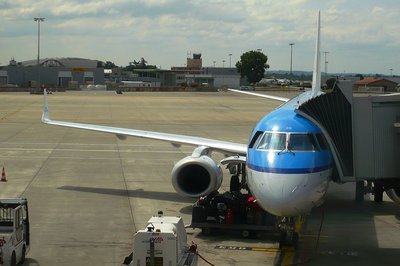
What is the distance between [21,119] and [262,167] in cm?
4721

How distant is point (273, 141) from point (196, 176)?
251 inches

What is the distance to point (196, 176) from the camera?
19.1m

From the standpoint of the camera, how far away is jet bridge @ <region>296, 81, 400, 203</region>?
13.9m

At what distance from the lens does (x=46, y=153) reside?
108 feet

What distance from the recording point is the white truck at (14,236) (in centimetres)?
1280

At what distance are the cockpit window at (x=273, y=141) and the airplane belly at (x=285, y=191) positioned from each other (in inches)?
26.1

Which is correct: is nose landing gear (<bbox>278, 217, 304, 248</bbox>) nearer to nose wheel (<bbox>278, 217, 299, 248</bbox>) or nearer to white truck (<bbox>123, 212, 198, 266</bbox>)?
nose wheel (<bbox>278, 217, 299, 248</bbox>)

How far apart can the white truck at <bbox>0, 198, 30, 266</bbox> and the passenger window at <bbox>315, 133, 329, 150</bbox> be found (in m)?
6.64

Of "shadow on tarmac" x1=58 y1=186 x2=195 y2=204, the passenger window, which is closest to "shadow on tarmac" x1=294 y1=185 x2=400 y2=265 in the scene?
the passenger window

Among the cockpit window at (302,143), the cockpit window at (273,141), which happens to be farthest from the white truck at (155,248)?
the cockpit window at (302,143)

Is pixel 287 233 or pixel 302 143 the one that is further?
pixel 287 233

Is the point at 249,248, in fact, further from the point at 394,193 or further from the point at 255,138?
the point at 394,193

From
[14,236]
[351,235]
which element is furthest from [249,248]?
[14,236]

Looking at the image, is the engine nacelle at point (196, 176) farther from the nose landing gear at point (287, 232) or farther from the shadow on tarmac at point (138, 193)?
the nose landing gear at point (287, 232)
